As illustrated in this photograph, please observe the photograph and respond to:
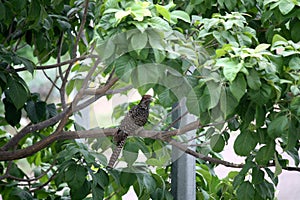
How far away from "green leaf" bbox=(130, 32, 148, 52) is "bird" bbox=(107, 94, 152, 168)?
0.11m

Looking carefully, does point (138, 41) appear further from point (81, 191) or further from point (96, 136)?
point (81, 191)

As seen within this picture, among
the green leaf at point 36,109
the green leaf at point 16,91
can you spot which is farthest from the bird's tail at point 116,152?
the green leaf at point 36,109

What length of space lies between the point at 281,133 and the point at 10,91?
0.63 m

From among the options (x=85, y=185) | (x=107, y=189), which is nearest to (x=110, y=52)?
(x=85, y=185)

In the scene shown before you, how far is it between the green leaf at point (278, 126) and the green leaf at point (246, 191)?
251 millimetres

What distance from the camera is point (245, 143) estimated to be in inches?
49.9

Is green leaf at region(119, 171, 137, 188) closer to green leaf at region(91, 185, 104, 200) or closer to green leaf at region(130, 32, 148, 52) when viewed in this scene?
green leaf at region(91, 185, 104, 200)

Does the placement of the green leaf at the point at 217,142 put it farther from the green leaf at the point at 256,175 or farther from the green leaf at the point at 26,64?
the green leaf at the point at 26,64

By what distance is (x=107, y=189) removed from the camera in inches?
63.7

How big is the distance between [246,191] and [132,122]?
435mm

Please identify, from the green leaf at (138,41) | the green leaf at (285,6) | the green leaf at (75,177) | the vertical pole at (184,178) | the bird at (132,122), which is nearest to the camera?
the green leaf at (138,41)

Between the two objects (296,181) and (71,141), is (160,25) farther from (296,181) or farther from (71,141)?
(296,181)

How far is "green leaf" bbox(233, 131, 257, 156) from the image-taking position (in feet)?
4.13

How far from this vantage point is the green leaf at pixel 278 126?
116 centimetres
